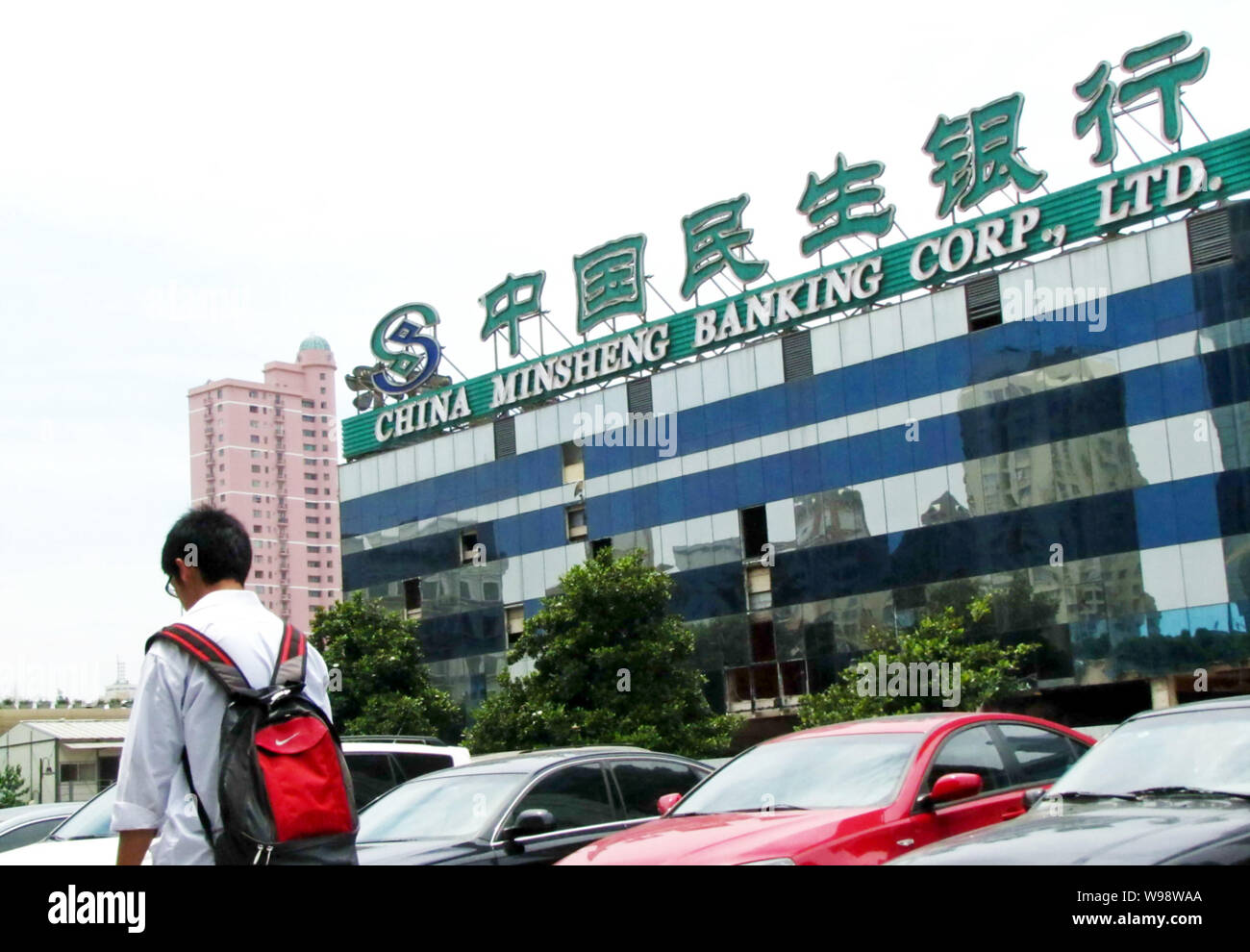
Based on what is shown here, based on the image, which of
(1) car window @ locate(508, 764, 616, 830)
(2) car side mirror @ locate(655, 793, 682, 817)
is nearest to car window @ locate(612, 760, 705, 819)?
(1) car window @ locate(508, 764, 616, 830)

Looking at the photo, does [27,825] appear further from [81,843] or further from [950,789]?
[950,789]

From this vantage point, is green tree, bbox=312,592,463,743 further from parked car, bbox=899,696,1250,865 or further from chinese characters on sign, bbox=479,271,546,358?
parked car, bbox=899,696,1250,865

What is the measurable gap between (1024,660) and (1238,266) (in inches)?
404

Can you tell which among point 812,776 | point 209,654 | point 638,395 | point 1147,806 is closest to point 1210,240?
point 638,395

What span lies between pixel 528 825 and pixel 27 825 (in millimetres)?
7132

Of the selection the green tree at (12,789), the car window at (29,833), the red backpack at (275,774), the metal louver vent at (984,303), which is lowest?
the green tree at (12,789)

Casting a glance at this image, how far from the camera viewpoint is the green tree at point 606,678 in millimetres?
30156

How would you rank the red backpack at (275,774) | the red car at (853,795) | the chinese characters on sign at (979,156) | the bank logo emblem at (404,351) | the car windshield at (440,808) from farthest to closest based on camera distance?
the bank logo emblem at (404,351) → the chinese characters on sign at (979,156) → the car windshield at (440,808) → the red car at (853,795) → the red backpack at (275,774)

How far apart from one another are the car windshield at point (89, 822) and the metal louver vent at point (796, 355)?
29.1 m

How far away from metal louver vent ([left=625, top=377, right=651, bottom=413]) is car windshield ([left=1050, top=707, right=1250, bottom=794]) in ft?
118

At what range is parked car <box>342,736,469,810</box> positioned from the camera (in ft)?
39.0

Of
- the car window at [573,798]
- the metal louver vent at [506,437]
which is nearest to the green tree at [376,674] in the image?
the metal louver vent at [506,437]

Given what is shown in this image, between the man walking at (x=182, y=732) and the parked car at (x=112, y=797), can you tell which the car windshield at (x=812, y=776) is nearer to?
the man walking at (x=182, y=732)
